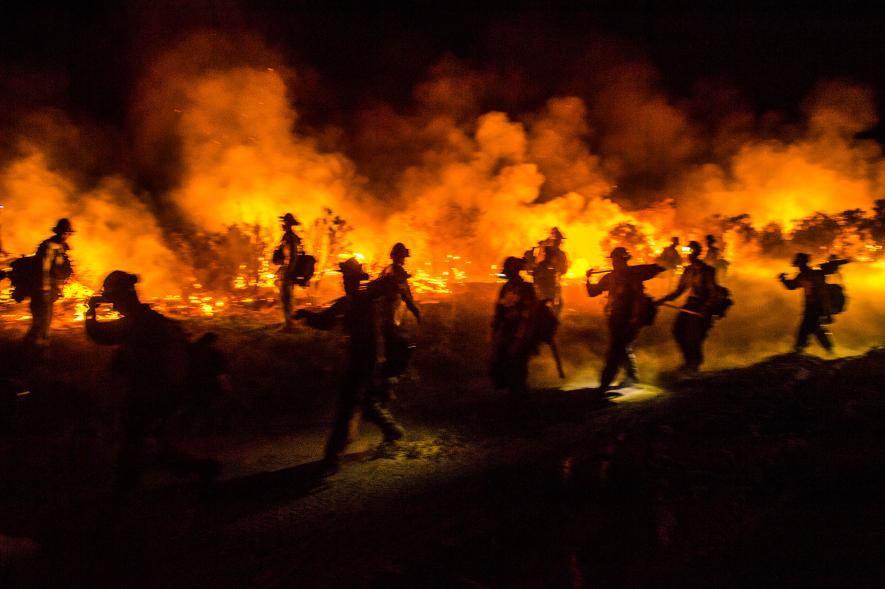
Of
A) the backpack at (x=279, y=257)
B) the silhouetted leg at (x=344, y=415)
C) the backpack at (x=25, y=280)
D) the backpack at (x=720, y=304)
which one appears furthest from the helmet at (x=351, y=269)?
the backpack at (x=720, y=304)

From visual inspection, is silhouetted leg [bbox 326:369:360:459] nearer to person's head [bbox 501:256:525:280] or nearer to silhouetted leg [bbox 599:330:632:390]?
person's head [bbox 501:256:525:280]

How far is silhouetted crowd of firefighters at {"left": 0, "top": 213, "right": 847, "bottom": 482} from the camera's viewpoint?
15.6 feet

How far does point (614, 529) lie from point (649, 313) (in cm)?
459

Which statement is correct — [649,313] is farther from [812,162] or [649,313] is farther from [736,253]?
[812,162]

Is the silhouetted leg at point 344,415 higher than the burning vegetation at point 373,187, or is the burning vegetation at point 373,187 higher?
the burning vegetation at point 373,187

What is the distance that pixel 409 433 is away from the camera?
6.50 meters

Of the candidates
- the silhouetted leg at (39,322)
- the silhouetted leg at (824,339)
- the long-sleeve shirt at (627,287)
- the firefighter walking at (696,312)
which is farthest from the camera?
the silhouetted leg at (824,339)

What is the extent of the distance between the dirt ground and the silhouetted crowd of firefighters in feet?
1.22

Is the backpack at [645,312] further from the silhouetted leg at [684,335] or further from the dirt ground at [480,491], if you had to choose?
the silhouetted leg at [684,335]

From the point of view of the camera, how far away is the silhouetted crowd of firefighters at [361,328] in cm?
476

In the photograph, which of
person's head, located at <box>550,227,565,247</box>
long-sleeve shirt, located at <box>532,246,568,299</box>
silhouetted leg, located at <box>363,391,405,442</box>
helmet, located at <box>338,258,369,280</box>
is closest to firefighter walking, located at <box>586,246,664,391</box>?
silhouetted leg, located at <box>363,391,405,442</box>

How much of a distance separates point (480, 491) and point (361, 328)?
183 centimetres

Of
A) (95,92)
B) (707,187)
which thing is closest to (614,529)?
(95,92)

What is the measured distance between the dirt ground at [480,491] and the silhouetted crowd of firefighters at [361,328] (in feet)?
1.22
